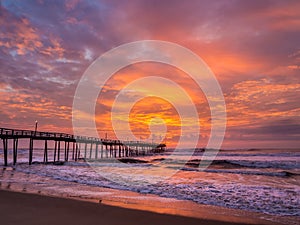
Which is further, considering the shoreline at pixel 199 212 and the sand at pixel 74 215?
the shoreline at pixel 199 212

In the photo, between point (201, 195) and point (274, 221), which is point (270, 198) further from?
point (274, 221)

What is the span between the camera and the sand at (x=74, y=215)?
602 centimetres

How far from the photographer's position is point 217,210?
8266 millimetres

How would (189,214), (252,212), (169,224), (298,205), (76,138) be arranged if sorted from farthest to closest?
(76,138) → (298,205) → (252,212) → (189,214) → (169,224)

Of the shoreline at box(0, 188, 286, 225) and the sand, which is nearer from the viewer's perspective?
the sand

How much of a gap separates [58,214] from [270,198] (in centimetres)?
876

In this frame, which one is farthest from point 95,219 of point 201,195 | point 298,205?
point 298,205

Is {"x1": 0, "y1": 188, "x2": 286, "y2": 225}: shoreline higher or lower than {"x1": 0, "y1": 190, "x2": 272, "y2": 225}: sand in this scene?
lower

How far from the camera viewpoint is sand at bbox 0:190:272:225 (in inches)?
237

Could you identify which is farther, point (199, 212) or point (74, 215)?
point (199, 212)

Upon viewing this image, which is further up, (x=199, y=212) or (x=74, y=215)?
(x=74, y=215)

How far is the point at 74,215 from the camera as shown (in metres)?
6.62

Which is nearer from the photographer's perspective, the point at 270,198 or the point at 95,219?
the point at 95,219

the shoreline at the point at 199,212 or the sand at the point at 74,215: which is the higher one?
the sand at the point at 74,215
